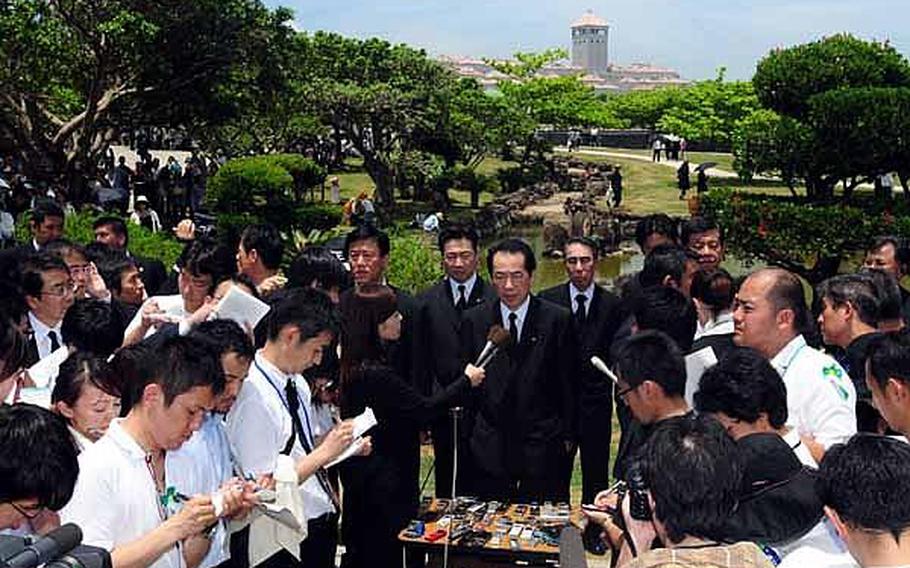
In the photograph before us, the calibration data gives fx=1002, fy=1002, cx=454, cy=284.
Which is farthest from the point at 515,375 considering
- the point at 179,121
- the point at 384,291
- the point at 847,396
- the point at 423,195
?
the point at 423,195

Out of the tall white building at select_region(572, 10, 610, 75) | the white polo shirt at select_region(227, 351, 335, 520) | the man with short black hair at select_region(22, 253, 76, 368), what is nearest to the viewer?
the white polo shirt at select_region(227, 351, 335, 520)

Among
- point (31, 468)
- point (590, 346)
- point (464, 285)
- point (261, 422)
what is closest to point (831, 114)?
point (590, 346)

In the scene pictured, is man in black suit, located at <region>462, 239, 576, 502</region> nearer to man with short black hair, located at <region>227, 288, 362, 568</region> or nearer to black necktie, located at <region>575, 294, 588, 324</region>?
black necktie, located at <region>575, 294, 588, 324</region>

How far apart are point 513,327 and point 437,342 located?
1.74ft

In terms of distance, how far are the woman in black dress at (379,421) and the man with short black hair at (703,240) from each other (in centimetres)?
249

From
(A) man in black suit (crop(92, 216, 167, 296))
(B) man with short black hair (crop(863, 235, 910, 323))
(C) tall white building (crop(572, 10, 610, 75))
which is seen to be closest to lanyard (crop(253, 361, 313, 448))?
(A) man in black suit (crop(92, 216, 167, 296))

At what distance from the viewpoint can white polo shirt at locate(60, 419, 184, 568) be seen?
3.01 m

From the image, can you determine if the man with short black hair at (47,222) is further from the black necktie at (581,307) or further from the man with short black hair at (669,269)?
the man with short black hair at (669,269)

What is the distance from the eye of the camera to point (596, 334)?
642 centimetres

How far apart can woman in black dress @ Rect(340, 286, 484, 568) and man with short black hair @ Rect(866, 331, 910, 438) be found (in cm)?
199

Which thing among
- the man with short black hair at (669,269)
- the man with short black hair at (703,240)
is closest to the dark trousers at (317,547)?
the man with short black hair at (669,269)

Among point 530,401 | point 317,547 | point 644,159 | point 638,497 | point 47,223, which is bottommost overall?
point 317,547

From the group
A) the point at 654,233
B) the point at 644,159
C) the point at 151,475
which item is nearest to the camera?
the point at 151,475

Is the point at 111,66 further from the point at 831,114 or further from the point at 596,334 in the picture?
the point at 596,334
